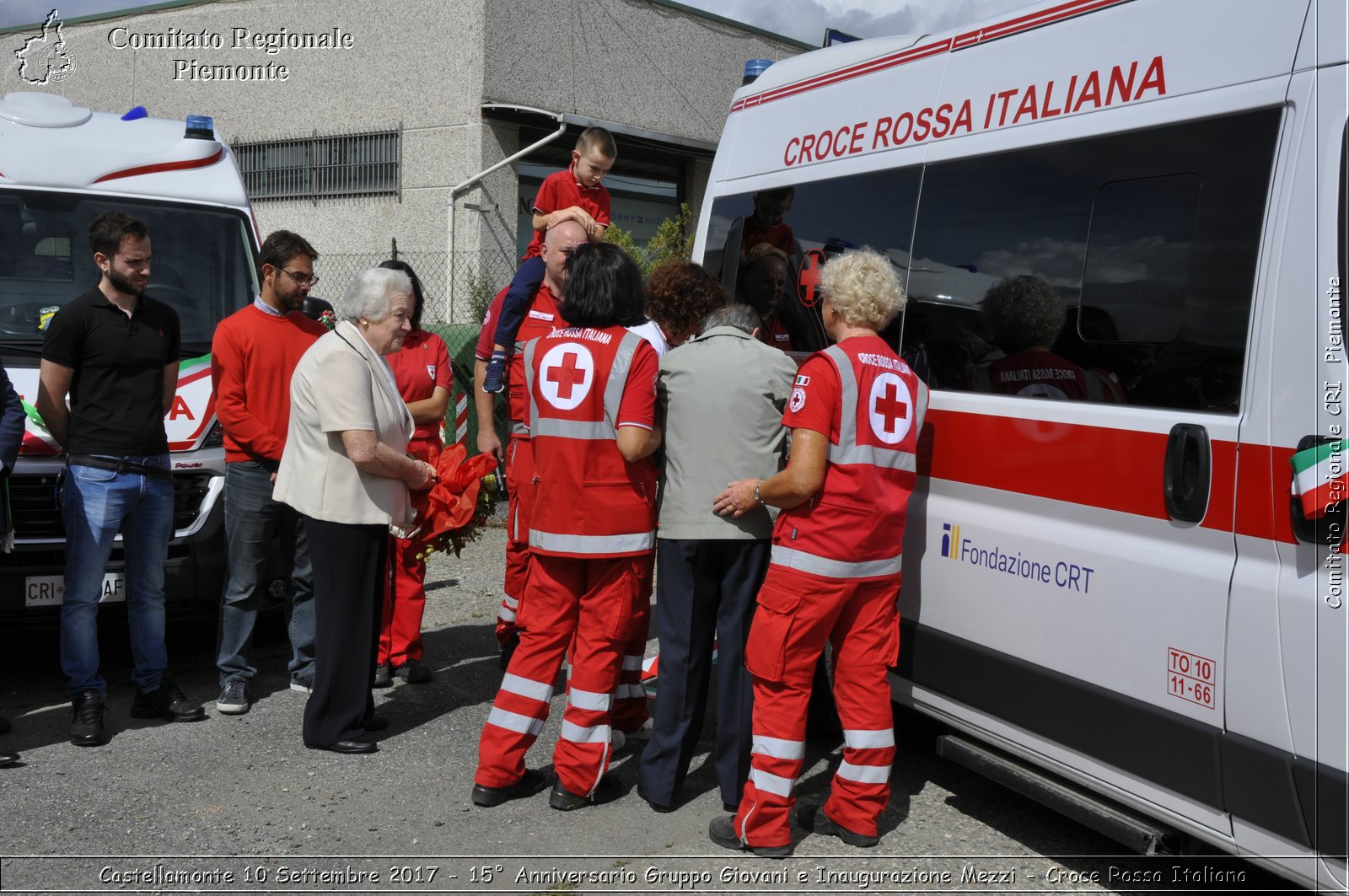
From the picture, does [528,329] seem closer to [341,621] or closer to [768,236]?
[768,236]

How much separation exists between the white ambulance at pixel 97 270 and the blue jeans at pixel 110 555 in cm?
35

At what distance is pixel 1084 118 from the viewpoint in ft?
11.9

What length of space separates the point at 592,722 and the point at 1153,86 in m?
2.79

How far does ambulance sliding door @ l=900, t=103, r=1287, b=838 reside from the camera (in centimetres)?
313

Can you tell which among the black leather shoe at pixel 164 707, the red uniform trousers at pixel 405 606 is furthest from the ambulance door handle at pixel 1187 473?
the black leather shoe at pixel 164 707

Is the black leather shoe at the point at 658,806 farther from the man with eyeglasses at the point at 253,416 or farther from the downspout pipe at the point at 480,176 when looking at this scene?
the downspout pipe at the point at 480,176

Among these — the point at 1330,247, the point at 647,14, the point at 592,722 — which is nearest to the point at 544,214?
the point at 592,722

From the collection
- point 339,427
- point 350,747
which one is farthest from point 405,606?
point 339,427

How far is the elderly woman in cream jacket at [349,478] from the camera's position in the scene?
4.65m

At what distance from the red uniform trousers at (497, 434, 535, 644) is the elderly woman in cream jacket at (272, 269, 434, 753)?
0.42 metres

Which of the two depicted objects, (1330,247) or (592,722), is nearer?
(1330,247)

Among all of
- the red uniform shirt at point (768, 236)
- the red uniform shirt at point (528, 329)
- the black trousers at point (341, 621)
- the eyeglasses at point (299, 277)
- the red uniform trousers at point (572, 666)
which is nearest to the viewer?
the red uniform trousers at point (572, 666)

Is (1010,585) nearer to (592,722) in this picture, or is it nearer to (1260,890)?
(1260,890)

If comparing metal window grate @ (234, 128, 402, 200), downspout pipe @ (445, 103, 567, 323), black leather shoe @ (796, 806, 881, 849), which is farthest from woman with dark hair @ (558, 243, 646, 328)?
metal window grate @ (234, 128, 402, 200)
